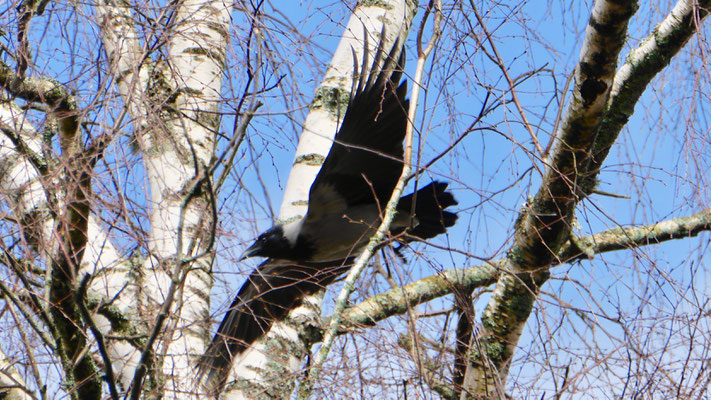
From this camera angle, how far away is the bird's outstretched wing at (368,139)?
10.7 ft

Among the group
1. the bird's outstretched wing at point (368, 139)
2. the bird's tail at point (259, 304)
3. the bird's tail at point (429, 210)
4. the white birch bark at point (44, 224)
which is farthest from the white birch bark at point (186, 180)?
the bird's tail at point (429, 210)

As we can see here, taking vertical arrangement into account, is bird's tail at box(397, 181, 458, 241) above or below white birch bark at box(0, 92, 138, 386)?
→ above

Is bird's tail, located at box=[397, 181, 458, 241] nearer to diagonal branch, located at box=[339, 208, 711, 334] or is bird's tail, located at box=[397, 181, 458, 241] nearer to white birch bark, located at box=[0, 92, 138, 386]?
diagonal branch, located at box=[339, 208, 711, 334]

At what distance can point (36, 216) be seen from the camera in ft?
8.38

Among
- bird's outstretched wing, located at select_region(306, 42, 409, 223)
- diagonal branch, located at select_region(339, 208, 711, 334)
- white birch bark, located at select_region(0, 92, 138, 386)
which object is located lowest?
white birch bark, located at select_region(0, 92, 138, 386)

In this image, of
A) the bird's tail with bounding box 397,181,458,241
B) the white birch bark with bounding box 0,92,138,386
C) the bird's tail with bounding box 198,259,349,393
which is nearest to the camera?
the white birch bark with bounding box 0,92,138,386

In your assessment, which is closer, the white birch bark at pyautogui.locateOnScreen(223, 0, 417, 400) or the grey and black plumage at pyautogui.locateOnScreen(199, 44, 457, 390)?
the white birch bark at pyautogui.locateOnScreen(223, 0, 417, 400)

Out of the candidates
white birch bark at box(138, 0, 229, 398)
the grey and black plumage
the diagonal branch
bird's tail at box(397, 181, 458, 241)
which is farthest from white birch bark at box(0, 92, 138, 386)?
bird's tail at box(397, 181, 458, 241)

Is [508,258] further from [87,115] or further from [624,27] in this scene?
[87,115]

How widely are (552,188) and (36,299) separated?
5.91 ft

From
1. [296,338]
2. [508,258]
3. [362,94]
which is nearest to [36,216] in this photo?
[296,338]

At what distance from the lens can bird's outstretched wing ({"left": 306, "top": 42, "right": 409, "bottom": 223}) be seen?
3.27 m

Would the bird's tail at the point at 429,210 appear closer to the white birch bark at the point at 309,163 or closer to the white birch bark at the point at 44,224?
the white birch bark at the point at 309,163

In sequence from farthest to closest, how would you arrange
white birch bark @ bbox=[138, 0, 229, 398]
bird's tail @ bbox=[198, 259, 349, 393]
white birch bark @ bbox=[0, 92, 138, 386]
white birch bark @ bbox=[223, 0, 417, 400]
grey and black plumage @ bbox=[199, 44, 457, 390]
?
1. bird's tail @ bbox=[198, 259, 349, 393]
2. grey and black plumage @ bbox=[199, 44, 457, 390]
3. white birch bark @ bbox=[223, 0, 417, 400]
4. white birch bark @ bbox=[138, 0, 229, 398]
5. white birch bark @ bbox=[0, 92, 138, 386]
